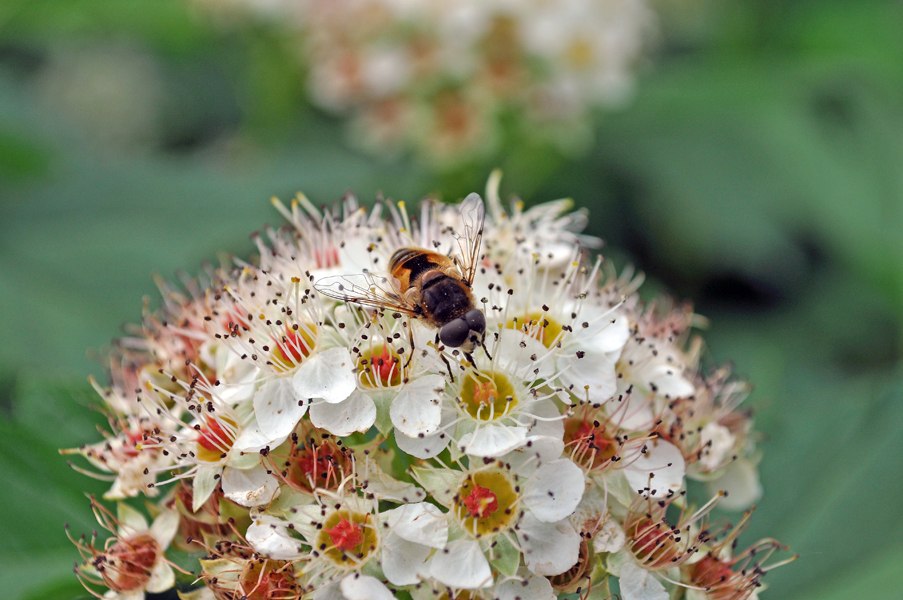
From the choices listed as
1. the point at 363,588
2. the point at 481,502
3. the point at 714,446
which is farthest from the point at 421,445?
the point at 714,446

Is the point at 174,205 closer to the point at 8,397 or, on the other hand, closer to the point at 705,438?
the point at 8,397

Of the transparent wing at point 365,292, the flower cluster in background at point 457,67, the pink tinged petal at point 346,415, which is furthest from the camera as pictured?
the flower cluster in background at point 457,67

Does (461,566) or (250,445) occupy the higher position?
(250,445)

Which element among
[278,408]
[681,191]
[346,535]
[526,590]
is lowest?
[526,590]

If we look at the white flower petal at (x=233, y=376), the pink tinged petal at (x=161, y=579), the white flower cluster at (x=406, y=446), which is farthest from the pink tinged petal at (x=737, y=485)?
the pink tinged petal at (x=161, y=579)

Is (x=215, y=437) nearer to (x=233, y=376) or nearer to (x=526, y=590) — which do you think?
(x=233, y=376)

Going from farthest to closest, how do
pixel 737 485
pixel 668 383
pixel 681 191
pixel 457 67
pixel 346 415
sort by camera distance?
pixel 681 191 → pixel 457 67 → pixel 737 485 → pixel 668 383 → pixel 346 415

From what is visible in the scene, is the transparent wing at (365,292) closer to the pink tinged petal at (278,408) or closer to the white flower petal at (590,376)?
the pink tinged petal at (278,408)
